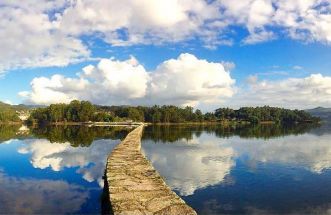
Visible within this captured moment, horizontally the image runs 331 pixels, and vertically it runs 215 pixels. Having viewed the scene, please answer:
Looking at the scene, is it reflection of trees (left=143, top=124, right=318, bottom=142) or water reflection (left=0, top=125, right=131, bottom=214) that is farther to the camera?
reflection of trees (left=143, top=124, right=318, bottom=142)

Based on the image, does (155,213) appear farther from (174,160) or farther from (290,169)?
(174,160)

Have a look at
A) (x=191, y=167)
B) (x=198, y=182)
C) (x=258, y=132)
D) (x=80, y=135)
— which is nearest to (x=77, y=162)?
(x=191, y=167)

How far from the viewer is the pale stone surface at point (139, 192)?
12.4m

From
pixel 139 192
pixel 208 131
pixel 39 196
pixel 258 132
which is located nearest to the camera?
pixel 139 192

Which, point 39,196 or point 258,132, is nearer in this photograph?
point 39,196

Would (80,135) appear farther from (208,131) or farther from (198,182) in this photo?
(198,182)

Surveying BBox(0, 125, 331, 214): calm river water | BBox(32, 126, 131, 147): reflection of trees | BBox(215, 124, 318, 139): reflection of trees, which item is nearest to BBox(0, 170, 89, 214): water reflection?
BBox(0, 125, 331, 214): calm river water

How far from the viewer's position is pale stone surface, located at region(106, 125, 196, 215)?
12.4m

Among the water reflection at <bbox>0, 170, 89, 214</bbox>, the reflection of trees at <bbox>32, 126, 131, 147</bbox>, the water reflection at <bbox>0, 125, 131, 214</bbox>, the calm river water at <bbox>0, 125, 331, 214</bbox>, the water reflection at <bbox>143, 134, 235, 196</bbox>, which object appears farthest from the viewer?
the reflection of trees at <bbox>32, 126, 131, 147</bbox>

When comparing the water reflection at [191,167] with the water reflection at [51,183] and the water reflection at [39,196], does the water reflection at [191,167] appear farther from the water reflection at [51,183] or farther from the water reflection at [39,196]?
the water reflection at [39,196]

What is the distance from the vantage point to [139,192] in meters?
14.9

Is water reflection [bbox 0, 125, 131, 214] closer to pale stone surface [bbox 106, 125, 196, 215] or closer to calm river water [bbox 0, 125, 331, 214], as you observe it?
calm river water [bbox 0, 125, 331, 214]

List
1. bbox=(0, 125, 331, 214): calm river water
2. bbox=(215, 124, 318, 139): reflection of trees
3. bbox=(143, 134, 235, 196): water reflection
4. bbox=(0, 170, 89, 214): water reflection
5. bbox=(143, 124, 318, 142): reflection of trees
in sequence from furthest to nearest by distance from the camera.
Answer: bbox=(215, 124, 318, 139): reflection of trees, bbox=(143, 124, 318, 142): reflection of trees, bbox=(143, 134, 235, 196): water reflection, bbox=(0, 125, 331, 214): calm river water, bbox=(0, 170, 89, 214): water reflection

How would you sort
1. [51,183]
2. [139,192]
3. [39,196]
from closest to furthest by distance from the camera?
1. [139,192]
2. [39,196]
3. [51,183]
